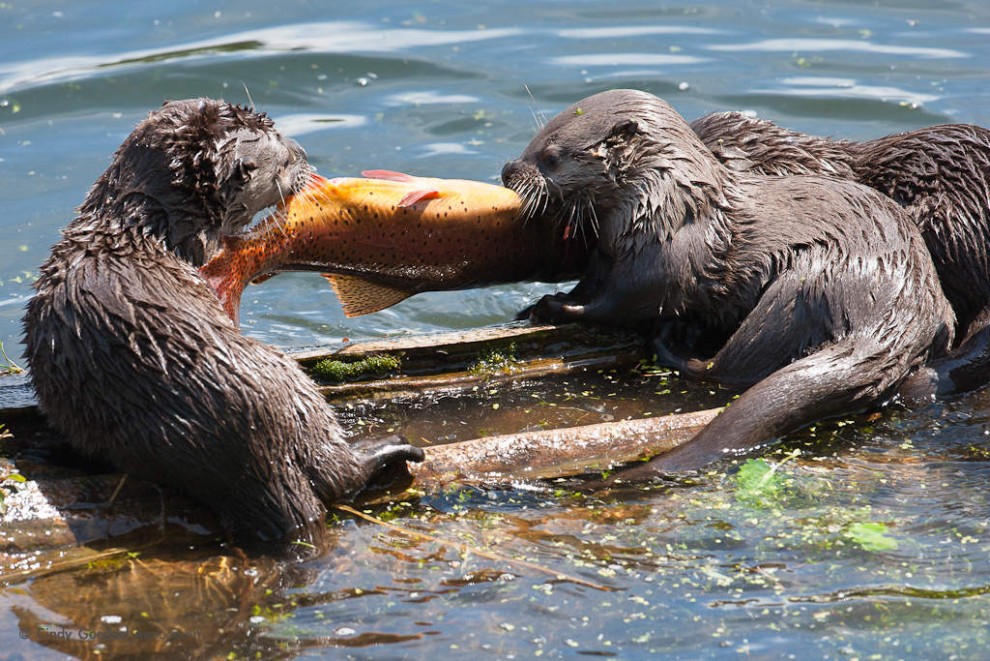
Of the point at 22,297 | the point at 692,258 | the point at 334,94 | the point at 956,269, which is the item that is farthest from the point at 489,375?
the point at 334,94

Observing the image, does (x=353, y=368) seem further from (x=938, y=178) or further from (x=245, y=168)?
(x=938, y=178)

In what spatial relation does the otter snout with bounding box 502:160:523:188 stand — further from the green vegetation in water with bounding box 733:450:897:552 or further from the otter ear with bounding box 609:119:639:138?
the green vegetation in water with bounding box 733:450:897:552

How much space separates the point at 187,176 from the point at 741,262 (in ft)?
8.13

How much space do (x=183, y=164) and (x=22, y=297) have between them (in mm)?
3448

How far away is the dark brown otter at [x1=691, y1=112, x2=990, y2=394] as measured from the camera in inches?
225

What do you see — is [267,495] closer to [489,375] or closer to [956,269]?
[489,375]

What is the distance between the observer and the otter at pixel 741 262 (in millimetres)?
5348

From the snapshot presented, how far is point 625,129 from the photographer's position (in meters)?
5.99

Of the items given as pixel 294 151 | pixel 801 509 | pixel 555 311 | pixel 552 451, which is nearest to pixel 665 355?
pixel 555 311

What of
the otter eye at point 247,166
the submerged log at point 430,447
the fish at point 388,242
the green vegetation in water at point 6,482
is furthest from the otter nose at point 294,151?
the green vegetation in water at point 6,482

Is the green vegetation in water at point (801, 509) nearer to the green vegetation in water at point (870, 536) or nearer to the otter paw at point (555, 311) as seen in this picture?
the green vegetation in water at point (870, 536)

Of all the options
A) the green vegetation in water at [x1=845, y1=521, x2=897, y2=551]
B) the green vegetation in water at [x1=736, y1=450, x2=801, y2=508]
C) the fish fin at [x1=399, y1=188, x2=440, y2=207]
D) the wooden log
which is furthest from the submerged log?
the green vegetation in water at [x1=845, y1=521, x2=897, y2=551]

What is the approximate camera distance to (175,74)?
1038cm

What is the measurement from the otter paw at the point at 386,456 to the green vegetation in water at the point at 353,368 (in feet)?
2.51
